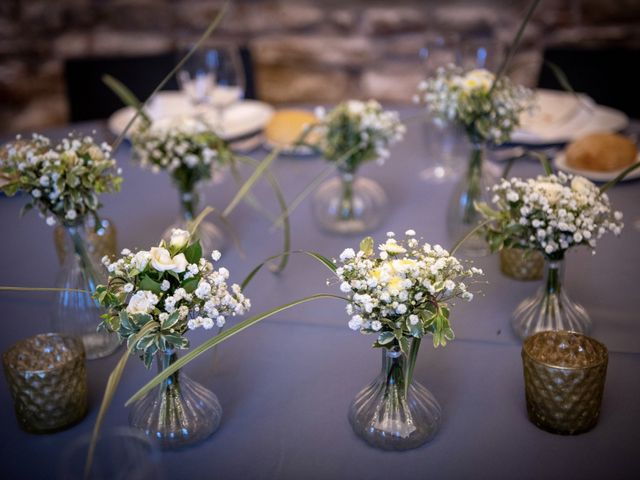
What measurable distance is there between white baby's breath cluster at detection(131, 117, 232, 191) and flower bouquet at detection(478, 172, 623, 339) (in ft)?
1.73

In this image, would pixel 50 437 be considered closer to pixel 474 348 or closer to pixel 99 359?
pixel 99 359

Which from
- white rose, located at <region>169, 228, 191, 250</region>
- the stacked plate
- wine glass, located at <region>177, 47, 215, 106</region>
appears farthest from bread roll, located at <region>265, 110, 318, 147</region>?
white rose, located at <region>169, 228, 191, 250</region>

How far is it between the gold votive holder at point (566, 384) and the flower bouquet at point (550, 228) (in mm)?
142

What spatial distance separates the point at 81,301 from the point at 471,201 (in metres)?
0.74

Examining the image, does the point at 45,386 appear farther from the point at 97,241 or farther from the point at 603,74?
the point at 603,74

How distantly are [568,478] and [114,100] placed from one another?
2.03m

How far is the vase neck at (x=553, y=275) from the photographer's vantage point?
1018 millimetres

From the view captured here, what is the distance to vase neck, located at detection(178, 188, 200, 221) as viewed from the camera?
1.35 m

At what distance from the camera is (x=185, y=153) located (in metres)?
1.28

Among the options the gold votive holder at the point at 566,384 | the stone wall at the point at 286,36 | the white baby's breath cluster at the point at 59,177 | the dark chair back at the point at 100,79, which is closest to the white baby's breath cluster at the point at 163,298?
the white baby's breath cluster at the point at 59,177

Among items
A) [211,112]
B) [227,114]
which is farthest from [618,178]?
[227,114]

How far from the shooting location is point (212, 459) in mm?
829

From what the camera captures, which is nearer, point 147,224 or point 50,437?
point 50,437

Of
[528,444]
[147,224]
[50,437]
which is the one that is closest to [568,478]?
[528,444]
